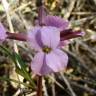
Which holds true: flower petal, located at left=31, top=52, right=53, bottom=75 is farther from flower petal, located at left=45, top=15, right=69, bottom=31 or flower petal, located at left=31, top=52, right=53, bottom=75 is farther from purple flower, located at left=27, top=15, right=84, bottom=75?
A: flower petal, located at left=45, top=15, right=69, bottom=31

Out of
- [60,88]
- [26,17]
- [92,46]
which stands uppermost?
[26,17]

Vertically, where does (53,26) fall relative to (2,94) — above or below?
above

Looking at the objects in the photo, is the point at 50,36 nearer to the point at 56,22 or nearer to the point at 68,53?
the point at 56,22

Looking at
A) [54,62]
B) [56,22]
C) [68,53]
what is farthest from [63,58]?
[68,53]

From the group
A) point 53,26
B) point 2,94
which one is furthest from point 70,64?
point 53,26

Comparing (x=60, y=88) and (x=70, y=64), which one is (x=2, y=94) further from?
(x=70, y=64)

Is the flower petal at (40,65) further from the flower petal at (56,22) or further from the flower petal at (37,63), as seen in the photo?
the flower petal at (56,22)

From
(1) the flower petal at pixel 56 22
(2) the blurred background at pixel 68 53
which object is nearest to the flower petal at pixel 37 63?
(1) the flower petal at pixel 56 22
